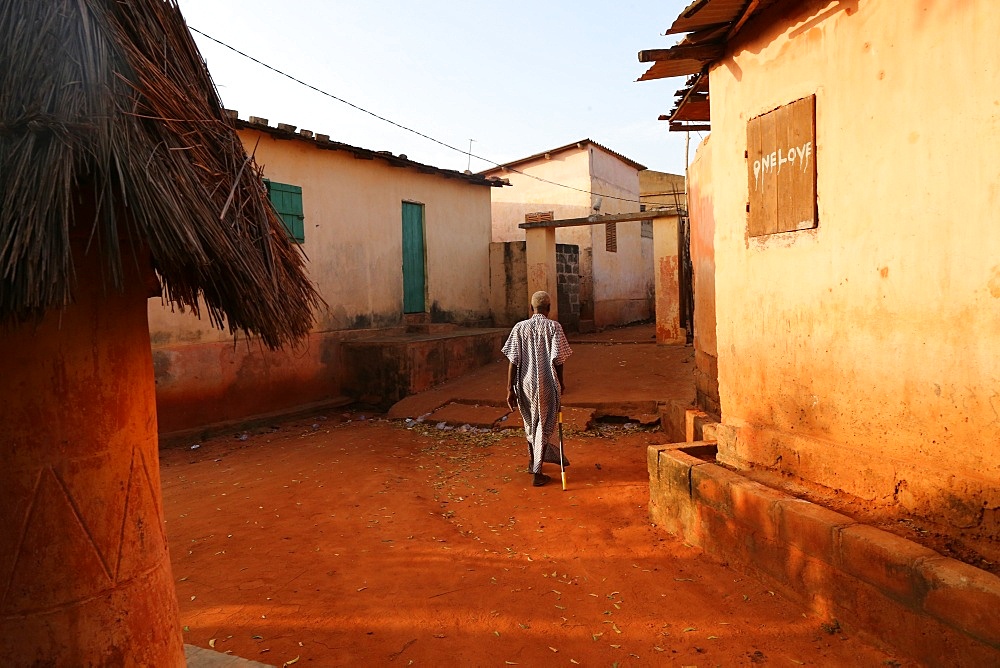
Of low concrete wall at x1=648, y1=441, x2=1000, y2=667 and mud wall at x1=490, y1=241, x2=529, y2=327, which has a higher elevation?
mud wall at x1=490, y1=241, x2=529, y2=327

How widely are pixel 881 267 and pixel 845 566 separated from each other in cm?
153

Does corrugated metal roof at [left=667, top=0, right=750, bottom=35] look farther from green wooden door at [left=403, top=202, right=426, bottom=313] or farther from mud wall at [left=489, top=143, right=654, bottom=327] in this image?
mud wall at [left=489, top=143, right=654, bottom=327]

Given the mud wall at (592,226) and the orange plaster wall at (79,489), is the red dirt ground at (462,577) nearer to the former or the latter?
the orange plaster wall at (79,489)

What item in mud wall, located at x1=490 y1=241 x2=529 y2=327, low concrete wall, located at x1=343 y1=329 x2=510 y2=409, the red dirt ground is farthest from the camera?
mud wall, located at x1=490 y1=241 x2=529 y2=327

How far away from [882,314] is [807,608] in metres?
1.61

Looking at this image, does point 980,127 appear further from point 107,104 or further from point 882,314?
point 107,104

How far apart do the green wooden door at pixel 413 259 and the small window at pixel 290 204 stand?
2.70 m

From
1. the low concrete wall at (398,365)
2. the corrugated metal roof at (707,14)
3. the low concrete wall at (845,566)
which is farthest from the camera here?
the low concrete wall at (398,365)

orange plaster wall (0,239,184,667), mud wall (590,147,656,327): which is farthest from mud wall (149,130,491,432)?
orange plaster wall (0,239,184,667)

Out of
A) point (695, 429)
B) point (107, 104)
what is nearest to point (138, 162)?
point (107, 104)

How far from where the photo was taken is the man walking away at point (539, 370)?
253 inches

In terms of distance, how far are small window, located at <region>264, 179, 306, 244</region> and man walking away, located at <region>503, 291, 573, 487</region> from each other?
5.85 metres

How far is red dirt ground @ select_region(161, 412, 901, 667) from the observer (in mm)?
3400

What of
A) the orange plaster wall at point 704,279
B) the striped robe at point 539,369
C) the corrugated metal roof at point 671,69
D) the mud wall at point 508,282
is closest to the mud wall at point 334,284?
the mud wall at point 508,282
